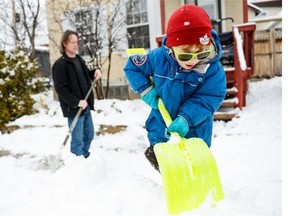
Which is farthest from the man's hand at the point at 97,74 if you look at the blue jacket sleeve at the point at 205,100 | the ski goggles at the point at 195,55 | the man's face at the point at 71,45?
the ski goggles at the point at 195,55

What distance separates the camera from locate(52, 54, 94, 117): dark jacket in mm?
3047

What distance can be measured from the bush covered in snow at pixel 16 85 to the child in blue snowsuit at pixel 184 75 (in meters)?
4.52

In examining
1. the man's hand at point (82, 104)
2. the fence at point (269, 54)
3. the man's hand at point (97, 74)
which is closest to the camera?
the man's hand at point (82, 104)

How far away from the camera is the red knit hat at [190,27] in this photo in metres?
1.55

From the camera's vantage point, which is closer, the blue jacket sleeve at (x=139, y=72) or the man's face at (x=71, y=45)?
the blue jacket sleeve at (x=139, y=72)

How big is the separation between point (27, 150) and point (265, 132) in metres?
3.17

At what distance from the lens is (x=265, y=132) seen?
163 inches

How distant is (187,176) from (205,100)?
44 cm

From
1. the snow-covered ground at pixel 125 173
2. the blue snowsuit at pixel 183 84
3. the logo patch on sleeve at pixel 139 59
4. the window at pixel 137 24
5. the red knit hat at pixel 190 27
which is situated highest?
the window at pixel 137 24

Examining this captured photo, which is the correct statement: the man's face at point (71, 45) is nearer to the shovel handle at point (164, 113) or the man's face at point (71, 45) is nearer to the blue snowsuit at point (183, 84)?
the blue snowsuit at point (183, 84)

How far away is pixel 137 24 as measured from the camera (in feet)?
27.4

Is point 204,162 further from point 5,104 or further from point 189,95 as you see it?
point 5,104

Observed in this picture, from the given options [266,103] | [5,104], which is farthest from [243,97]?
[5,104]

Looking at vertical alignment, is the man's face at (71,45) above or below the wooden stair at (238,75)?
above
